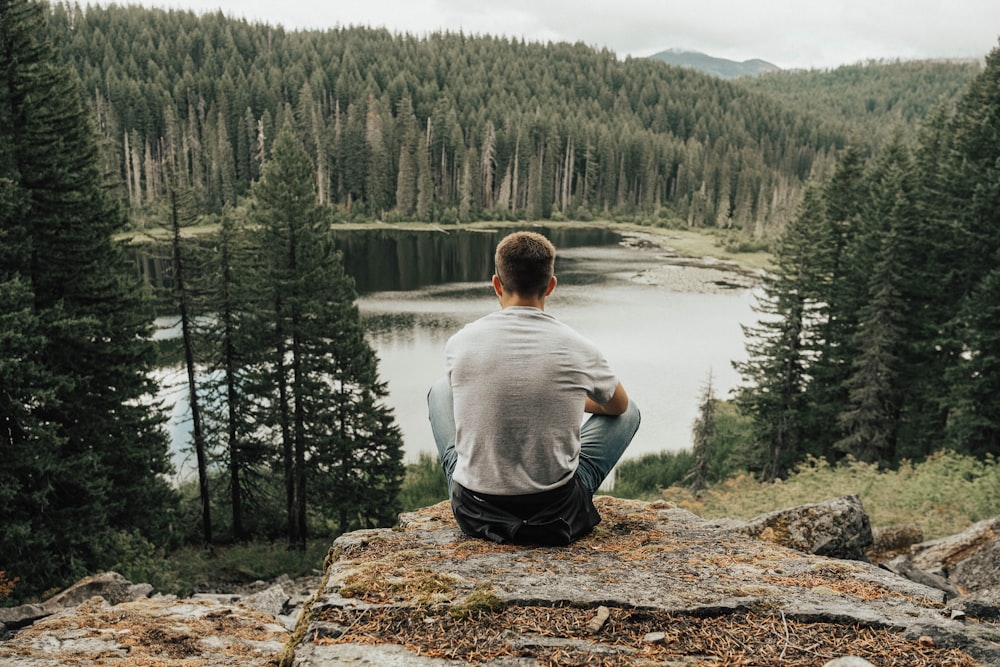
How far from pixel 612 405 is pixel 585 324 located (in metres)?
36.2

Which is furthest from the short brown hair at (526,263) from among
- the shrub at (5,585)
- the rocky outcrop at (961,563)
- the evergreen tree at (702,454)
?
the evergreen tree at (702,454)

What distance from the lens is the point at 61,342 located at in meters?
13.7

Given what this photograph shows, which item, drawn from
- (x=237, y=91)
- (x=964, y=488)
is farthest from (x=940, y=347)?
(x=237, y=91)

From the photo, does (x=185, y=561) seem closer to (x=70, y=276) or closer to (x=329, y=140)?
(x=70, y=276)

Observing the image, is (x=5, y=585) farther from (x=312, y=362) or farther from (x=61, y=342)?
(x=312, y=362)

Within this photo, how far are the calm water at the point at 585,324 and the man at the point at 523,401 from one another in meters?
15.5

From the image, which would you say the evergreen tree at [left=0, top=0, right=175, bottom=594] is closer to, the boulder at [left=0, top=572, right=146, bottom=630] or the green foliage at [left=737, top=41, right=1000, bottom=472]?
the boulder at [left=0, top=572, right=146, bottom=630]

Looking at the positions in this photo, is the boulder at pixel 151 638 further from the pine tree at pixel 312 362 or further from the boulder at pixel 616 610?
the pine tree at pixel 312 362

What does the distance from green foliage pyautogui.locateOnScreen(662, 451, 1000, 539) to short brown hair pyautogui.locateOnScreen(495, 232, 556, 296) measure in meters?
8.37

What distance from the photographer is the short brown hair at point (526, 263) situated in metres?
3.88

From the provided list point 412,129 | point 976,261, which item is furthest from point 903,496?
point 412,129

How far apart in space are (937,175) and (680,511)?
70.3 ft

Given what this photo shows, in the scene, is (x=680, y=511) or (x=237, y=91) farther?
(x=237, y=91)

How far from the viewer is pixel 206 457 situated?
64.1ft
